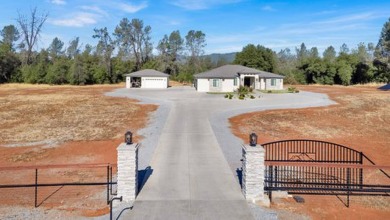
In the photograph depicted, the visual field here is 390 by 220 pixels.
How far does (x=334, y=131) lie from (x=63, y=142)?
57.6 ft

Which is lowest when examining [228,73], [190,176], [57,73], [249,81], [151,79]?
[190,176]

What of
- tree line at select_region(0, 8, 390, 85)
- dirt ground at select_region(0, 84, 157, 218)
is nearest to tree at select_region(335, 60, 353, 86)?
tree line at select_region(0, 8, 390, 85)

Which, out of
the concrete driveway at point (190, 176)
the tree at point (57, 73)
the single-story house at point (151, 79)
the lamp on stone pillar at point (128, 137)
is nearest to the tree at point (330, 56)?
the single-story house at point (151, 79)

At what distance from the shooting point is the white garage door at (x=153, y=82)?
62594 millimetres

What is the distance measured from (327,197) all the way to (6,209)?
9.65 metres

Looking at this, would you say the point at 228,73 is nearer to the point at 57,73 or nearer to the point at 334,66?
the point at 334,66

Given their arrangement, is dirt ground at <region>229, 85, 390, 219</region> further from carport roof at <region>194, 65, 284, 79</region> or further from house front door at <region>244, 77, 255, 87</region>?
house front door at <region>244, 77, 255, 87</region>

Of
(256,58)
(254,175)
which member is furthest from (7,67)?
(254,175)

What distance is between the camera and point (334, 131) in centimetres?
2191

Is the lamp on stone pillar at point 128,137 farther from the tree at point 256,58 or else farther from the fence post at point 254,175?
the tree at point 256,58

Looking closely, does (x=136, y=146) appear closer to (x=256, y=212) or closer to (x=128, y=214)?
(x=128, y=214)

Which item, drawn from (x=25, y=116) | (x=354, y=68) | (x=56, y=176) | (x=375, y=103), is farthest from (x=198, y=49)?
(x=56, y=176)

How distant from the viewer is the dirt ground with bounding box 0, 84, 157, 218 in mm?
9836

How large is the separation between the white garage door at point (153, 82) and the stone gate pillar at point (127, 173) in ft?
178
